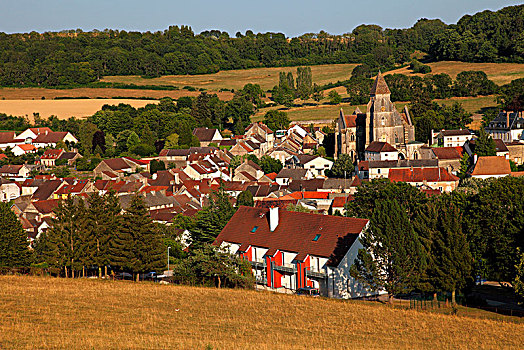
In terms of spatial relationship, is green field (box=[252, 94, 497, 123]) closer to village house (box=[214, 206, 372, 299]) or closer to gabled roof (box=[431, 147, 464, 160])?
gabled roof (box=[431, 147, 464, 160])

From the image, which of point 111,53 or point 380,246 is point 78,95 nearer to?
point 111,53

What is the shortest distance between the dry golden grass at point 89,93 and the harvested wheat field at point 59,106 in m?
4.59

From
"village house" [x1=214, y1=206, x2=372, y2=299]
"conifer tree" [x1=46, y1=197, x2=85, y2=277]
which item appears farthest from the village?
"conifer tree" [x1=46, y1=197, x2=85, y2=277]

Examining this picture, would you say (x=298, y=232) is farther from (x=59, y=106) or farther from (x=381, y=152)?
(x=59, y=106)

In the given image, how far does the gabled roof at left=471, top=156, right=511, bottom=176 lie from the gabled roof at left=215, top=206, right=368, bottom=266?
3808 centimetres

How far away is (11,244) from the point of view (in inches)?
1641

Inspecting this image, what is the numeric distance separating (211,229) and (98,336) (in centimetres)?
2215

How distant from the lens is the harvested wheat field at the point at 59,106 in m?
127

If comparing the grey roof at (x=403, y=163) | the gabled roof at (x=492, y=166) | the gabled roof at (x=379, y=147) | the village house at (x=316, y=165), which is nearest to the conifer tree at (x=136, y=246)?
the grey roof at (x=403, y=163)

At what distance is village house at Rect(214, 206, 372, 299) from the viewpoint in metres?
34.6

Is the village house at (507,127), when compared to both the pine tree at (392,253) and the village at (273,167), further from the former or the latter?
the pine tree at (392,253)

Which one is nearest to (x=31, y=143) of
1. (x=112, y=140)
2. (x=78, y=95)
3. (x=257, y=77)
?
(x=112, y=140)

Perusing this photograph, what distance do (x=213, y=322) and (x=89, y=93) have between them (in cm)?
12377

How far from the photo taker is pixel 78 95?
14150cm
